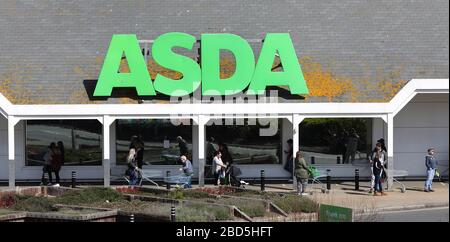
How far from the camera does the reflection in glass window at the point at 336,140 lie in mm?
27109

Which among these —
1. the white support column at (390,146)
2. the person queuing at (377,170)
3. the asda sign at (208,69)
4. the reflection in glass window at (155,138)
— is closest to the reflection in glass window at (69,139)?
the reflection in glass window at (155,138)

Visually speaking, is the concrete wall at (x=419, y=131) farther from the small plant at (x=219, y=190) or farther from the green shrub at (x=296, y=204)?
the green shrub at (x=296, y=204)

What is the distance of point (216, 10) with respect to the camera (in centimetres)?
2831

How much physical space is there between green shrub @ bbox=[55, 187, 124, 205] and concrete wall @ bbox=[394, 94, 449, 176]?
11514 millimetres

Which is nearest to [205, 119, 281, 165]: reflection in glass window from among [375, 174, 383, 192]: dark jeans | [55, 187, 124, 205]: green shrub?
[375, 174, 383, 192]: dark jeans

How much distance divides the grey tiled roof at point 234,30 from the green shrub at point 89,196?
5.97 metres

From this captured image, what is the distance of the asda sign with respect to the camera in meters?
24.8

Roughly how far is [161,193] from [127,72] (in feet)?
19.8

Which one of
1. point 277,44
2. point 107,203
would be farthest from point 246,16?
Result: point 107,203

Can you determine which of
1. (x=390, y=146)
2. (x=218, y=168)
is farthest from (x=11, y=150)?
(x=390, y=146)

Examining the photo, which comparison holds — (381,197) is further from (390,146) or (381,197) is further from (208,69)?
(208,69)

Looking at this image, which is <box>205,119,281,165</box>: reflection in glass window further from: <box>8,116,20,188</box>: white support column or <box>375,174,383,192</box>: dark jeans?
<box>8,116,20,188</box>: white support column
